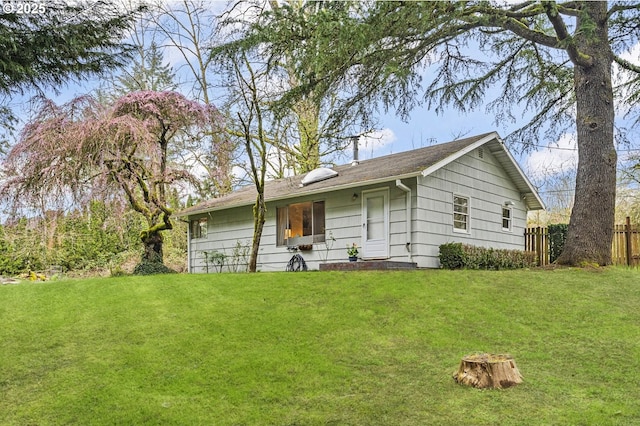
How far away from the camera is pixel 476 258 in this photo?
476 inches

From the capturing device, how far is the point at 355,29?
9039 millimetres

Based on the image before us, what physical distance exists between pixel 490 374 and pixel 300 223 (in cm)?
967

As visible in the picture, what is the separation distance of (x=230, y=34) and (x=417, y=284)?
23.2 ft

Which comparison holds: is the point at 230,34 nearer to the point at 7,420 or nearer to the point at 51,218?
the point at 51,218

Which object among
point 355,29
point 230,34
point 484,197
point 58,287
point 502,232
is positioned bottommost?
point 58,287

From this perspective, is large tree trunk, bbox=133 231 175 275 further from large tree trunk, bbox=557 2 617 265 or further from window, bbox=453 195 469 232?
large tree trunk, bbox=557 2 617 265

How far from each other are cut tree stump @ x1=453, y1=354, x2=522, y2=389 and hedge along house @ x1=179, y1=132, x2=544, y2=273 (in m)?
6.36

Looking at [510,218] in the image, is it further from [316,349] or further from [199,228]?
[316,349]

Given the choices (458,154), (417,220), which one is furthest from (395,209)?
(458,154)

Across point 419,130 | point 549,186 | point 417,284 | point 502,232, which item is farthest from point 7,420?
point 549,186

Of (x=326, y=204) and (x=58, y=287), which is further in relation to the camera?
(x=326, y=204)

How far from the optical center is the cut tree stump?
4871 millimetres

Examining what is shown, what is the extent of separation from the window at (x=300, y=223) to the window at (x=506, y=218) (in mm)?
5779

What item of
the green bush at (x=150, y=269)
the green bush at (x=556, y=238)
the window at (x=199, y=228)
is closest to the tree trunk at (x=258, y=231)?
the green bush at (x=150, y=269)
